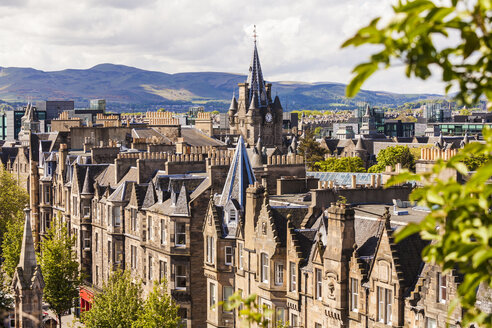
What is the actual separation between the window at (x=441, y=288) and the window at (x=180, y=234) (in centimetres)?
2430

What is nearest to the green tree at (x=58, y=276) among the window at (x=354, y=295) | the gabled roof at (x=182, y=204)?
the gabled roof at (x=182, y=204)

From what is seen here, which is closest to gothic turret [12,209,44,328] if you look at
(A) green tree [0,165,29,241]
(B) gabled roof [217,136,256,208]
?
(B) gabled roof [217,136,256,208]

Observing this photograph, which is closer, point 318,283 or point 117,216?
point 318,283

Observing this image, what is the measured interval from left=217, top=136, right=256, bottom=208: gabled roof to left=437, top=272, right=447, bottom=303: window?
1890 centimetres

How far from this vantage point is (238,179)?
4931 cm

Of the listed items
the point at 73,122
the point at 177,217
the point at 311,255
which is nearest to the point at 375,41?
the point at 311,255

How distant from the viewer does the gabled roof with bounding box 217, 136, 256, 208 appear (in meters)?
48.5

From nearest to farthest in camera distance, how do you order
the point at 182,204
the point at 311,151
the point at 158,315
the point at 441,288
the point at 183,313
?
the point at 441,288
the point at 158,315
the point at 182,204
the point at 183,313
the point at 311,151

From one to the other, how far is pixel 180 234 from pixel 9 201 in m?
54.0

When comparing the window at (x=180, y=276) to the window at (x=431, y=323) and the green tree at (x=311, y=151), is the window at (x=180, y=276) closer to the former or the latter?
the window at (x=431, y=323)

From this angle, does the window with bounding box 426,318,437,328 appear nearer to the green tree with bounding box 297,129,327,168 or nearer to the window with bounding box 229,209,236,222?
the window with bounding box 229,209,236,222

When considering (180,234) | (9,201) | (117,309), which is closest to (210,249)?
(180,234)

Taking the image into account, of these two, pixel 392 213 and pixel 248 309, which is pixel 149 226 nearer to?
pixel 392 213

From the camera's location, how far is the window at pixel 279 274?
135 ft
